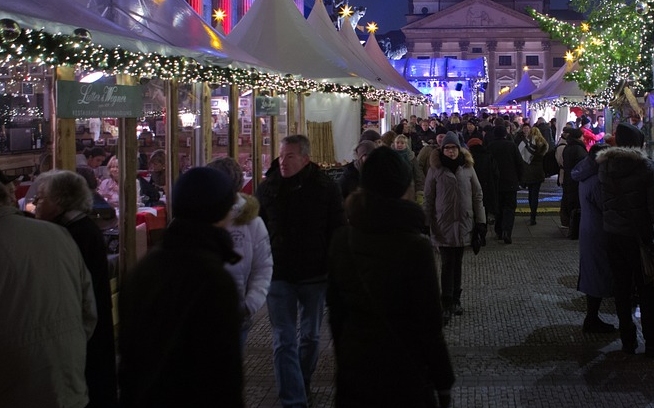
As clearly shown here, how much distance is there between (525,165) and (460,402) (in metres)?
9.64

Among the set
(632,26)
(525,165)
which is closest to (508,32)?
(632,26)

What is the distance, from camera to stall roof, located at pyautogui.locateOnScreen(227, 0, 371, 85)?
15047 mm

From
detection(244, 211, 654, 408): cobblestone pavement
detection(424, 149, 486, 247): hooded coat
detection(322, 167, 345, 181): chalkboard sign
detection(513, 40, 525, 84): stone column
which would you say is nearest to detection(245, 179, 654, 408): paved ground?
detection(244, 211, 654, 408): cobblestone pavement

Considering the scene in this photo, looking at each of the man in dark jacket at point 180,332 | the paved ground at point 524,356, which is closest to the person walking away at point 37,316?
the man in dark jacket at point 180,332

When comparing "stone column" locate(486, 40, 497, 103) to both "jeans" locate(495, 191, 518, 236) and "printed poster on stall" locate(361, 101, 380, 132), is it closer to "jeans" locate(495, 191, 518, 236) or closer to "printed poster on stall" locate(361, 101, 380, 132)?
"printed poster on stall" locate(361, 101, 380, 132)

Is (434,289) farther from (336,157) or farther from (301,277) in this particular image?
(336,157)

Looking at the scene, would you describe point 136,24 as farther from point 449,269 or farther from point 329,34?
point 329,34

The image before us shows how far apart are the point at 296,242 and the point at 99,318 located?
131cm

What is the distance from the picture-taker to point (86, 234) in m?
4.75

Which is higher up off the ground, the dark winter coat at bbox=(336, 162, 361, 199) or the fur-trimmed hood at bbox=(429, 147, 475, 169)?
the fur-trimmed hood at bbox=(429, 147, 475, 169)

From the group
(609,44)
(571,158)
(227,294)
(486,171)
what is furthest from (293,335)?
(609,44)

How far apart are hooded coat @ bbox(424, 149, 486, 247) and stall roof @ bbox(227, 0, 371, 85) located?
648cm

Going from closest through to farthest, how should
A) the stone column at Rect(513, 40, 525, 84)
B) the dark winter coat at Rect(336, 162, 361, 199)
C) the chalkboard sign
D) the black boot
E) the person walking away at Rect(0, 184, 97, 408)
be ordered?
1. the person walking away at Rect(0, 184, 97, 408)
2. the dark winter coat at Rect(336, 162, 361, 199)
3. the black boot
4. the chalkboard sign
5. the stone column at Rect(513, 40, 525, 84)

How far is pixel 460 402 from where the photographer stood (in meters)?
6.16
